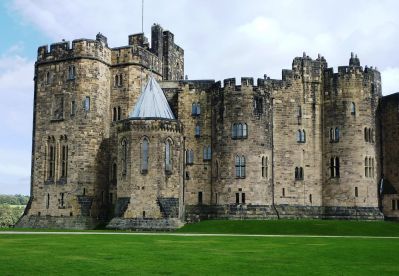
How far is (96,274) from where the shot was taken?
20609mm

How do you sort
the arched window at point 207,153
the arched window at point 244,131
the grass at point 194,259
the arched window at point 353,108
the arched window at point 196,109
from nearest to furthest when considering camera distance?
the grass at point 194,259
the arched window at point 244,131
the arched window at point 353,108
the arched window at point 207,153
the arched window at point 196,109

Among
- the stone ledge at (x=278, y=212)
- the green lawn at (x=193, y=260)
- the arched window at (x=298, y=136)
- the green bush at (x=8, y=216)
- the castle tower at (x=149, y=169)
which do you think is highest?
the arched window at (x=298, y=136)

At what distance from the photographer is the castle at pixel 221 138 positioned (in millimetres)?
63812

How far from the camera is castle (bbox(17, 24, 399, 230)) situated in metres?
63.8

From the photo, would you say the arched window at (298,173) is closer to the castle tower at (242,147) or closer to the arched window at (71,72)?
the castle tower at (242,147)

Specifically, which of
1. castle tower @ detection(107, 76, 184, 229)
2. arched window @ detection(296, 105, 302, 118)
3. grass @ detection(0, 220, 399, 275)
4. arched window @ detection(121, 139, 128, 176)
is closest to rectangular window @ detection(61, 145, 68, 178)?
castle tower @ detection(107, 76, 184, 229)

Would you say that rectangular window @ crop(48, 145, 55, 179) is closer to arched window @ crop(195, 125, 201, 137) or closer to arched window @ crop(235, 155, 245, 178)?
arched window @ crop(195, 125, 201, 137)

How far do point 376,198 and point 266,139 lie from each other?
13.9 metres

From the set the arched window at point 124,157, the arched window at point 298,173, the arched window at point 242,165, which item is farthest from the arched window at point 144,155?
the arched window at point 298,173

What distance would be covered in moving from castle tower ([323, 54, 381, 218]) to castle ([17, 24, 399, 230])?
0.38ft

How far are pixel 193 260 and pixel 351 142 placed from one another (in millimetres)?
44395

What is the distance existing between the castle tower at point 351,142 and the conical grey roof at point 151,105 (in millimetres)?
18150

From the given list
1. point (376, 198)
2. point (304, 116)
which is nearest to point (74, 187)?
point (304, 116)

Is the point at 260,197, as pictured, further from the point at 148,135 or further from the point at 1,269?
the point at 1,269
